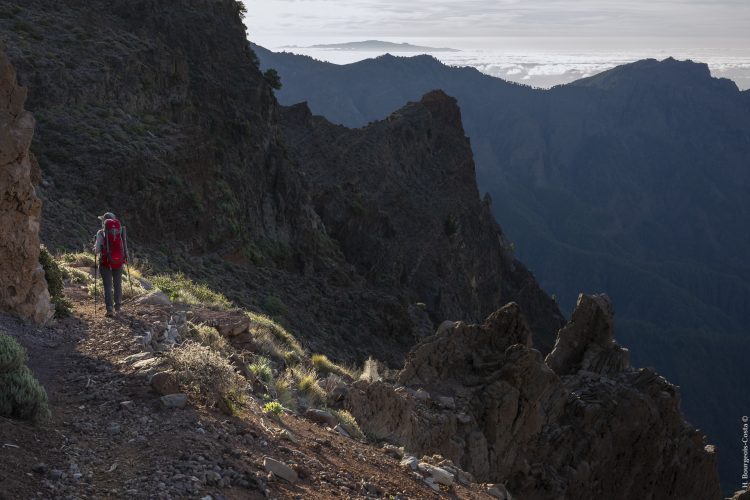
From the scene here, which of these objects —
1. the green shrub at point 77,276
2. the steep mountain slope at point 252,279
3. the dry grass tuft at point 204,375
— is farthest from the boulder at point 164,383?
the green shrub at point 77,276

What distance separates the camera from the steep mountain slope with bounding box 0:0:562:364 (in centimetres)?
2597

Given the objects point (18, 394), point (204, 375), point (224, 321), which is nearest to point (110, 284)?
point (224, 321)

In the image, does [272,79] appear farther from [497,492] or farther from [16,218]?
[497,492]

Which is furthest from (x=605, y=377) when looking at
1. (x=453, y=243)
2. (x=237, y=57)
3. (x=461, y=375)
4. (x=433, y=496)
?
(x=453, y=243)

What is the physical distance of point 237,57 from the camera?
39.9 metres

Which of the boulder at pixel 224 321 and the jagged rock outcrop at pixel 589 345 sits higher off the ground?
the boulder at pixel 224 321

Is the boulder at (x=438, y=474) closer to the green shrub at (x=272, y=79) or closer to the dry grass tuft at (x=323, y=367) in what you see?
the dry grass tuft at (x=323, y=367)

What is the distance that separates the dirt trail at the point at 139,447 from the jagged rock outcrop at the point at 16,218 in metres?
0.42

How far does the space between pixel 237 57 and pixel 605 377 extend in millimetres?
25657

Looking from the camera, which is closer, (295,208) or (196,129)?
(196,129)

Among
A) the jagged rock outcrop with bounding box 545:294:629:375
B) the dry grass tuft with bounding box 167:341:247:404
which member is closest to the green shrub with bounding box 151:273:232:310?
the dry grass tuft with bounding box 167:341:247:404

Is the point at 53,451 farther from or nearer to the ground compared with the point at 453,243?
farther from the ground

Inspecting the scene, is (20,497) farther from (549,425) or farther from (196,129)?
(196,129)

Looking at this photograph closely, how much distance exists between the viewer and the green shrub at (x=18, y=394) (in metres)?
6.76
